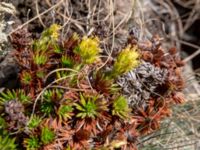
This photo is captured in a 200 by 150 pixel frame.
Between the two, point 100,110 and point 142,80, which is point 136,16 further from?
point 100,110

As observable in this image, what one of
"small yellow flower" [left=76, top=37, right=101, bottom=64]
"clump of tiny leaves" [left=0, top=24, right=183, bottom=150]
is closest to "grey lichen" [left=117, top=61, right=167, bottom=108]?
"clump of tiny leaves" [left=0, top=24, right=183, bottom=150]

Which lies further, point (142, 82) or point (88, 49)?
point (142, 82)

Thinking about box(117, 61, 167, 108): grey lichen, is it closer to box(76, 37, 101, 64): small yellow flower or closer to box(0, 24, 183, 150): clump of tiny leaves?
box(0, 24, 183, 150): clump of tiny leaves

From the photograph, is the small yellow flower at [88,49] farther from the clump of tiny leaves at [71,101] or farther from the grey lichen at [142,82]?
the grey lichen at [142,82]

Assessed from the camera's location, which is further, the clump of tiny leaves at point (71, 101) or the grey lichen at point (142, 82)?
the grey lichen at point (142, 82)

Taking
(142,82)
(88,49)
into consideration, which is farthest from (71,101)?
(142,82)

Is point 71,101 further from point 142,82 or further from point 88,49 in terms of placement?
point 142,82

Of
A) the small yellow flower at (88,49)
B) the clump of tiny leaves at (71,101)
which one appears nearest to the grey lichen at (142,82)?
the clump of tiny leaves at (71,101)

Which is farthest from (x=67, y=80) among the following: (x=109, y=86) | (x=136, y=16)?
(x=136, y=16)
